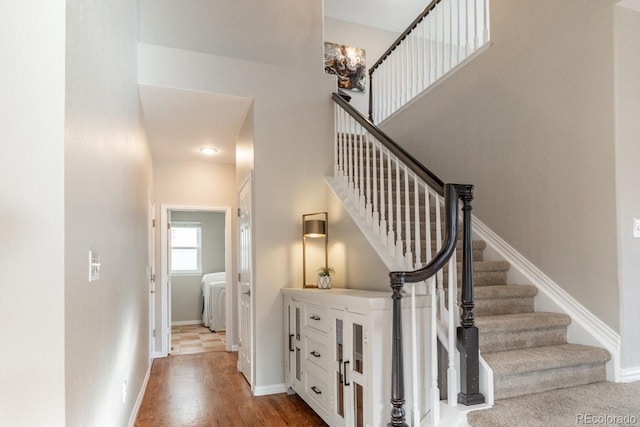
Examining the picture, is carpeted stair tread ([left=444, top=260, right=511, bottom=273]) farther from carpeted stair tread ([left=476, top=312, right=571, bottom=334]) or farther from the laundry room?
the laundry room

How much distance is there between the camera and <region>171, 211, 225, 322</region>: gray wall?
8.46m

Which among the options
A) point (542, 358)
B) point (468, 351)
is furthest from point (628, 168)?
point (468, 351)

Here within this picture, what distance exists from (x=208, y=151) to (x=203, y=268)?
3.99 meters

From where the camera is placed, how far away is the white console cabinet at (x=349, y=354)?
2369 millimetres

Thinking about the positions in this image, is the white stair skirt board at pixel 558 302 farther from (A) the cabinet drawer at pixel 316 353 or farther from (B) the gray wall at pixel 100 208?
(B) the gray wall at pixel 100 208

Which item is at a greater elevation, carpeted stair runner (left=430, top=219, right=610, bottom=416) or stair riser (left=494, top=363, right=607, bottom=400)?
carpeted stair runner (left=430, top=219, right=610, bottom=416)

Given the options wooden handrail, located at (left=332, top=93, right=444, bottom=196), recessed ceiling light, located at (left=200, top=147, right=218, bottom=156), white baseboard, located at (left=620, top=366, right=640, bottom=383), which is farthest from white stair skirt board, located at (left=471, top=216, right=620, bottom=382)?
recessed ceiling light, located at (left=200, top=147, right=218, bottom=156)

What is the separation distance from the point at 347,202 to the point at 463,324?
1591mm

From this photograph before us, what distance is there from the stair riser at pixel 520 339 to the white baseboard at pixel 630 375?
372mm

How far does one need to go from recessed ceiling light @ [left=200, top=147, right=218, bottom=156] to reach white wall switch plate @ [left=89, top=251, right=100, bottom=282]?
11.8 ft

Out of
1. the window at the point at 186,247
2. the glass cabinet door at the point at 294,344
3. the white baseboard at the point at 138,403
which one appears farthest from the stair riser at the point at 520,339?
the window at the point at 186,247

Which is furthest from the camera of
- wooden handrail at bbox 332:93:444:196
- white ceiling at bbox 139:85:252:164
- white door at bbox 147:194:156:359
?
white door at bbox 147:194:156:359

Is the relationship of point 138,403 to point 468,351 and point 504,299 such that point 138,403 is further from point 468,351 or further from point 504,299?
point 504,299

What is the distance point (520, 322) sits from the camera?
282 cm
